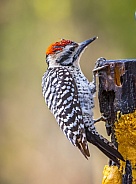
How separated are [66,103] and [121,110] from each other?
68 centimetres

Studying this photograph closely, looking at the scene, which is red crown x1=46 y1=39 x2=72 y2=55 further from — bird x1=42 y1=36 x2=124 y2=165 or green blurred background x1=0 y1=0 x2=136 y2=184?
green blurred background x1=0 y1=0 x2=136 y2=184

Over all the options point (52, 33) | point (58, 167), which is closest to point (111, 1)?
point (52, 33)

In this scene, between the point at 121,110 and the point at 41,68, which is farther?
the point at 41,68

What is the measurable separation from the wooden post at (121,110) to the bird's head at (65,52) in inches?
34.2

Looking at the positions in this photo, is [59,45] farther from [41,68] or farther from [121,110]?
[41,68]

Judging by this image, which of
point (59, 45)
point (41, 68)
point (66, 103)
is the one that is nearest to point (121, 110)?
point (66, 103)

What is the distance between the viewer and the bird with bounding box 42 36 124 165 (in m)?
4.03

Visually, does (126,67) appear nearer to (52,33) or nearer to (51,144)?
(51,144)

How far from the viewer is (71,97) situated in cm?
424

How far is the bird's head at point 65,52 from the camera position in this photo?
4543 mm

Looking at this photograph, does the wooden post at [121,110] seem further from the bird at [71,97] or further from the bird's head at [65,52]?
the bird's head at [65,52]

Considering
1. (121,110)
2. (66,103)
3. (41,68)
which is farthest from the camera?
(41,68)

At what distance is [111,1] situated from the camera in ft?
30.7

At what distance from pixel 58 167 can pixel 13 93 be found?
1875mm
